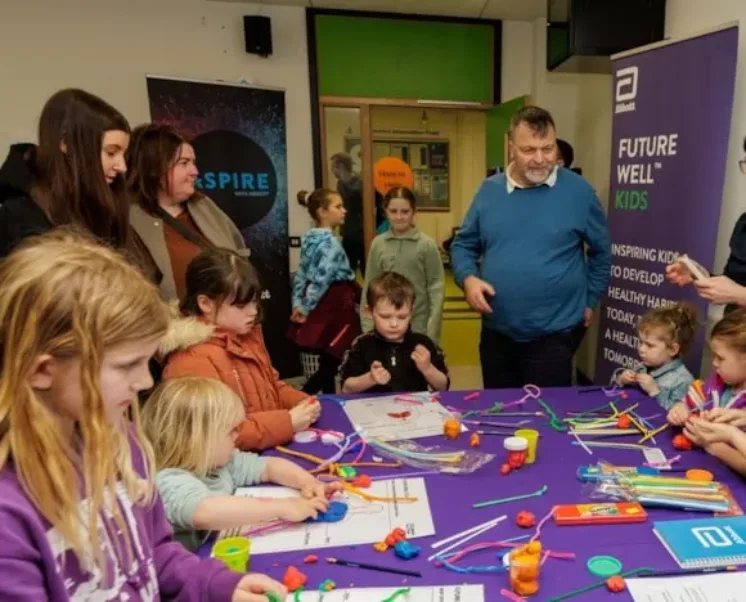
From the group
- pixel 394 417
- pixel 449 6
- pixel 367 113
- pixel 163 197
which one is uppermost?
pixel 449 6

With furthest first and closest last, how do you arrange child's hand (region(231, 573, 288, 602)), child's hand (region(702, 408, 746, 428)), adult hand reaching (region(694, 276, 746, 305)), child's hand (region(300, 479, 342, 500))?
adult hand reaching (region(694, 276, 746, 305)) < child's hand (region(702, 408, 746, 428)) < child's hand (region(300, 479, 342, 500)) < child's hand (region(231, 573, 288, 602))

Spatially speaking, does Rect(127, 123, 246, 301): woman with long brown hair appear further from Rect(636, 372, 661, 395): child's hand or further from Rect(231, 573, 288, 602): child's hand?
Rect(636, 372, 661, 395): child's hand

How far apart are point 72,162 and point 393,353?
47.7 inches

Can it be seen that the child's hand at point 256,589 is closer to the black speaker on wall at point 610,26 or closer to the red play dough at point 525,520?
the red play dough at point 525,520

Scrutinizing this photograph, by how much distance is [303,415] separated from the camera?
1.69 meters

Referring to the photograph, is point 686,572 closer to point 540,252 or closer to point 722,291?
point 722,291

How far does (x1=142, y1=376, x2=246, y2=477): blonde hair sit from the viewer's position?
1.25 m

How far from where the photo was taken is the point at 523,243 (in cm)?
229

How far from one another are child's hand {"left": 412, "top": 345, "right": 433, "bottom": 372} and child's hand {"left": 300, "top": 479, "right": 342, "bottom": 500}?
0.81 metres

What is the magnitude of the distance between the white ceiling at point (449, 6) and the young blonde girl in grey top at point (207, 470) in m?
3.66

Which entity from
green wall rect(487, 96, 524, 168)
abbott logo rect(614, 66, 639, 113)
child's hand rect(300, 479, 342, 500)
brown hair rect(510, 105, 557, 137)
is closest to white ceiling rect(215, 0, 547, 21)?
green wall rect(487, 96, 524, 168)

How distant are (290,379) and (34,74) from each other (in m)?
2.65

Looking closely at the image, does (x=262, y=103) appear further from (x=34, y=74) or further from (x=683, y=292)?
(x=683, y=292)

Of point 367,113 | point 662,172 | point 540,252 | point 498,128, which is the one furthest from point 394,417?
point 498,128
